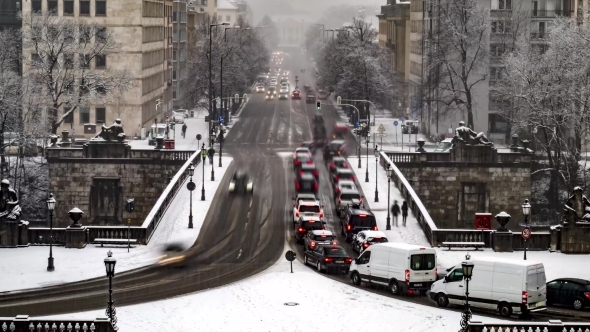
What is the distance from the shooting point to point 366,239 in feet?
184

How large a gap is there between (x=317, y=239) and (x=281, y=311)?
39.5ft

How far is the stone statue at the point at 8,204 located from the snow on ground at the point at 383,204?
18.4 meters

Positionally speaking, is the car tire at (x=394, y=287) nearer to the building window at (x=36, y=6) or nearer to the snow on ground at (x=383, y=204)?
the snow on ground at (x=383, y=204)

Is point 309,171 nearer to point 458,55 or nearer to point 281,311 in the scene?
point 281,311

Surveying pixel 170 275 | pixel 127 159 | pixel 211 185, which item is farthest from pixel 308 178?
pixel 170 275

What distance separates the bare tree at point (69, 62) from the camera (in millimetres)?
104312

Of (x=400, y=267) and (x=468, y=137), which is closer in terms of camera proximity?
(x=400, y=267)

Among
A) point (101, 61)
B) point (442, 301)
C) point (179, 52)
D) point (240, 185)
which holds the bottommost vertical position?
point (442, 301)

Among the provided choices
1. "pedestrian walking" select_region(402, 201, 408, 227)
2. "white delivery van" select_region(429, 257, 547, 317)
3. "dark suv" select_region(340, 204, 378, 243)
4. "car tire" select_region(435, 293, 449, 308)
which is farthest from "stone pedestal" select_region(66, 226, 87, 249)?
"white delivery van" select_region(429, 257, 547, 317)

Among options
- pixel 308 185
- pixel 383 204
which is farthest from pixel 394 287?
pixel 308 185

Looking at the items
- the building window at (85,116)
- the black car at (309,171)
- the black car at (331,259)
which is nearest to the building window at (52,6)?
the building window at (85,116)

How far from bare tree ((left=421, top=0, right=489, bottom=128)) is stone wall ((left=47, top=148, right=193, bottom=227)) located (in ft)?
102

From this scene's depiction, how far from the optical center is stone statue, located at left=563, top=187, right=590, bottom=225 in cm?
5584

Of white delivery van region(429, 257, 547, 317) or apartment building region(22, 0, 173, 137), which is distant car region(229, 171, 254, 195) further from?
apartment building region(22, 0, 173, 137)
